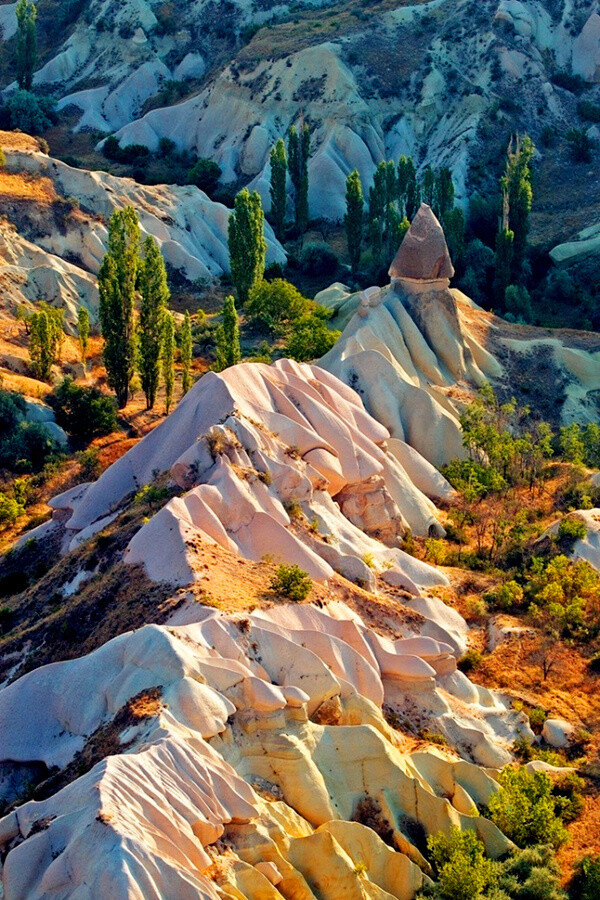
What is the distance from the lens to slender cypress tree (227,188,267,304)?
72.8 metres

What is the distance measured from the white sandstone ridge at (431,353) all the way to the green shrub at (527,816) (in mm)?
23623

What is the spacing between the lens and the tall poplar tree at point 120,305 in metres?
56.2

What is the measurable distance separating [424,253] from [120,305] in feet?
43.0

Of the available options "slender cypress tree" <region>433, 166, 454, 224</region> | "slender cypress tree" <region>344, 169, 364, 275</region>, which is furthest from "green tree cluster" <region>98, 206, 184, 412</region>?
"slender cypress tree" <region>433, 166, 454, 224</region>

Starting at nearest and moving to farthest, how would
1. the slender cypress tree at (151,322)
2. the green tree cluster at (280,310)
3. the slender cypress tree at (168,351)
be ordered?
the slender cypress tree at (168,351)
the slender cypress tree at (151,322)
the green tree cluster at (280,310)

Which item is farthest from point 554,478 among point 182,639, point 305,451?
point 182,639

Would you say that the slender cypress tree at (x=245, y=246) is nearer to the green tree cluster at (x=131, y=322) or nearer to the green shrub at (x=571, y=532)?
the green tree cluster at (x=131, y=322)

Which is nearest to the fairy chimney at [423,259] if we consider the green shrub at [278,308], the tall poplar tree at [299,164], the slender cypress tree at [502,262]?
the green shrub at [278,308]

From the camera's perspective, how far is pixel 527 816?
28062 millimetres

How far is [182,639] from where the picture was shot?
2673 cm

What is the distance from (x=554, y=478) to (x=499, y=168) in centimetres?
4879

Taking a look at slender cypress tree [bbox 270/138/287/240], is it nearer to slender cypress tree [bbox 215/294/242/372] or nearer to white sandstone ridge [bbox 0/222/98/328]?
white sandstone ridge [bbox 0/222/98/328]

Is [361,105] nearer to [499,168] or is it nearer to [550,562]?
[499,168]

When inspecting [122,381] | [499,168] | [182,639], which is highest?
[182,639]
